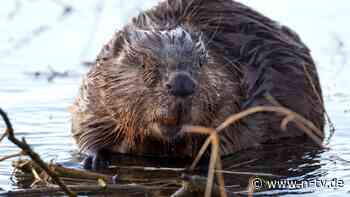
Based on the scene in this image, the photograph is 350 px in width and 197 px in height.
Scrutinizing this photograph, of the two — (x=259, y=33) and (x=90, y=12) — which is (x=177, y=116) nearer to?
(x=259, y=33)

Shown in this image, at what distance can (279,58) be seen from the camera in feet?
21.6

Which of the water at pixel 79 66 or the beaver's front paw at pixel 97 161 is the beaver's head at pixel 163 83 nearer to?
the beaver's front paw at pixel 97 161

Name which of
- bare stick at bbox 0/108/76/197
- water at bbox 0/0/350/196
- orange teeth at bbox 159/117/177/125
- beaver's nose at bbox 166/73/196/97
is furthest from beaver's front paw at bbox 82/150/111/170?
bare stick at bbox 0/108/76/197

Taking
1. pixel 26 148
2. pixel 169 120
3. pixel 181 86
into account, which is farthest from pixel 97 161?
pixel 26 148

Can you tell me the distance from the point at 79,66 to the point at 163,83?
3.30 meters

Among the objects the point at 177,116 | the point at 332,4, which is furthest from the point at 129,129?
the point at 332,4

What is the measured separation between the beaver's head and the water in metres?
0.40

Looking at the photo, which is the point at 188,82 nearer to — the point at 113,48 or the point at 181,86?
the point at 181,86

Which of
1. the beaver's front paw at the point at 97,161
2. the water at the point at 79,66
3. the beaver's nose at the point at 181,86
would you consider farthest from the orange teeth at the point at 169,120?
the beaver's front paw at the point at 97,161

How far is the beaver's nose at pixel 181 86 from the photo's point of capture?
4.98 metres

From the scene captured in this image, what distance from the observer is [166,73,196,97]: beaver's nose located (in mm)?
4980

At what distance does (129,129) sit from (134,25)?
87 cm

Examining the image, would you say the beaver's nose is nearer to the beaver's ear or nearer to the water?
the water

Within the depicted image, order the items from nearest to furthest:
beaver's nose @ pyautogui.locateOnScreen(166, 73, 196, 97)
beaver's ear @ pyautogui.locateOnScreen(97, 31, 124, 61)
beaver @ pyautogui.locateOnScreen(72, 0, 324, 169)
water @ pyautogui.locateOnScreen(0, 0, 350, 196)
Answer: beaver's nose @ pyautogui.locateOnScreen(166, 73, 196, 97)
beaver @ pyautogui.locateOnScreen(72, 0, 324, 169)
water @ pyautogui.locateOnScreen(0, 0, 350, 196)
beaver's ear @ pyautogui.locateOnScreen(97, 31, 124, 61)
